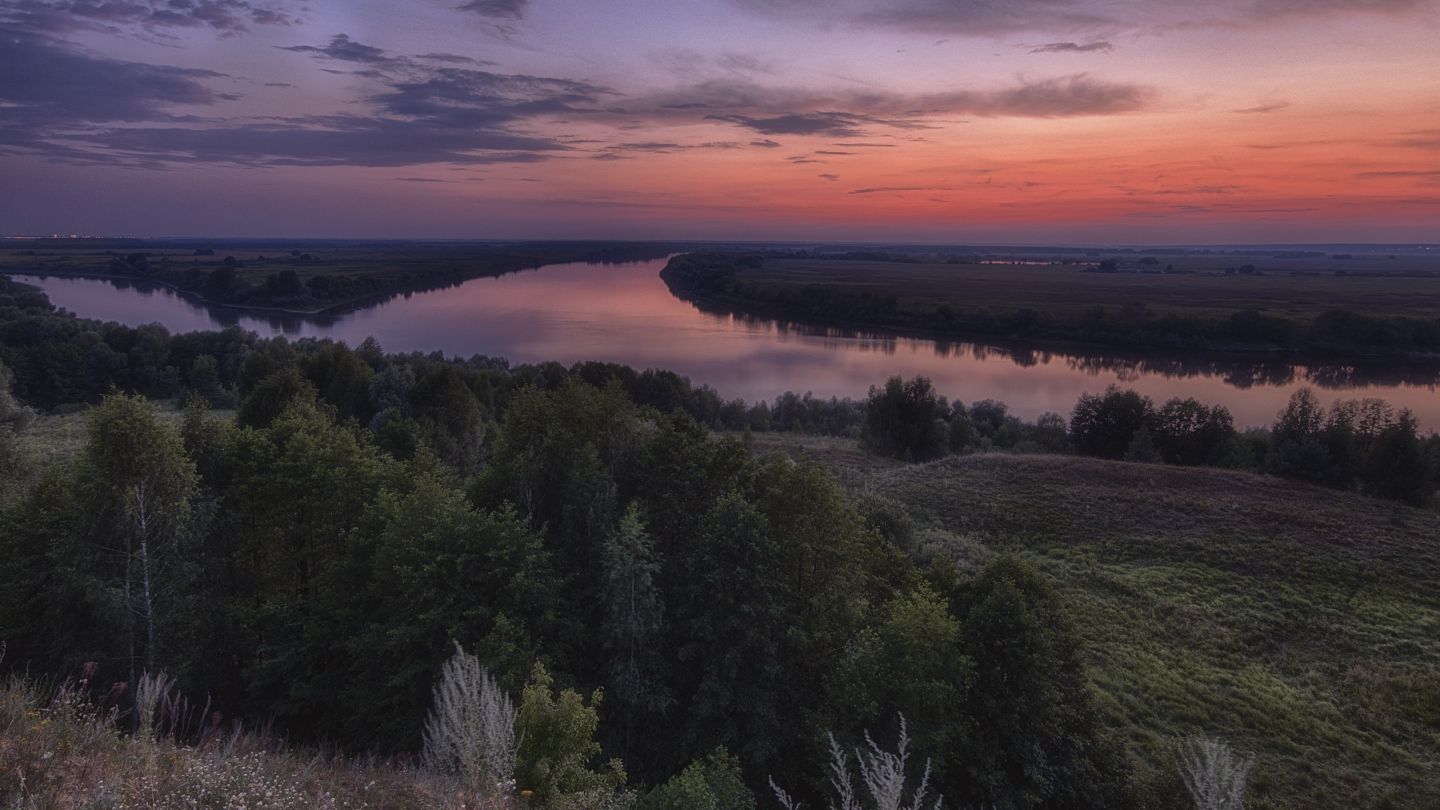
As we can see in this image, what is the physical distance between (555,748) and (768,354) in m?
73.6

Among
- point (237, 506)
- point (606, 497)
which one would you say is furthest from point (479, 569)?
point (237, 506)

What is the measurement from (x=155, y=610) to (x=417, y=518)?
454cm

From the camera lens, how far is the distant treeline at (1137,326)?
80062mm

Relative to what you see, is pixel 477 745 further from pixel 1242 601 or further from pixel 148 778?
pixel 1242 601

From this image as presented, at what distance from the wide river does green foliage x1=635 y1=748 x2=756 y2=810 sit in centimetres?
5348

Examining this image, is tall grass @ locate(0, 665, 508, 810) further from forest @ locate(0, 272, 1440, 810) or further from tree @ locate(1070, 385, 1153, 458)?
tree @ locate(1070, 385, 1153, 458)

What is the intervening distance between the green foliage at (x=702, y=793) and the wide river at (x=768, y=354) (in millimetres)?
53477

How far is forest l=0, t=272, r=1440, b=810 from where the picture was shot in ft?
35.0

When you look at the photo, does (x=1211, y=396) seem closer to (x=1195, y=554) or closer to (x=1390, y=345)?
(x=1390, y=345)

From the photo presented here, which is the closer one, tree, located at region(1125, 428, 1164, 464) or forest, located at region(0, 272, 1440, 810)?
forest, located at region(0, 272, 1440, 810)

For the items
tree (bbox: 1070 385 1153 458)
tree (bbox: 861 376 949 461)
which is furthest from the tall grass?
tree (bbox: 1070 385 1153 458)

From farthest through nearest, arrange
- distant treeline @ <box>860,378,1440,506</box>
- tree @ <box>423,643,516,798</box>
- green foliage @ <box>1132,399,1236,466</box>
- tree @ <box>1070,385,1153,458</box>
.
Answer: tree @ <box>1070,385,1153,458</box> < green foliage @ <box>1132,399,1236,466</box> < distant treeline @ <box>860,378,1440,506</box> < tree @ <box>423,643,516,798</box>

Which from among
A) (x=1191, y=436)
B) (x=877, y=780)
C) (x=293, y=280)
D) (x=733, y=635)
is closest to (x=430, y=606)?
(x=733, y=635)

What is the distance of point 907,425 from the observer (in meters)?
48.9
